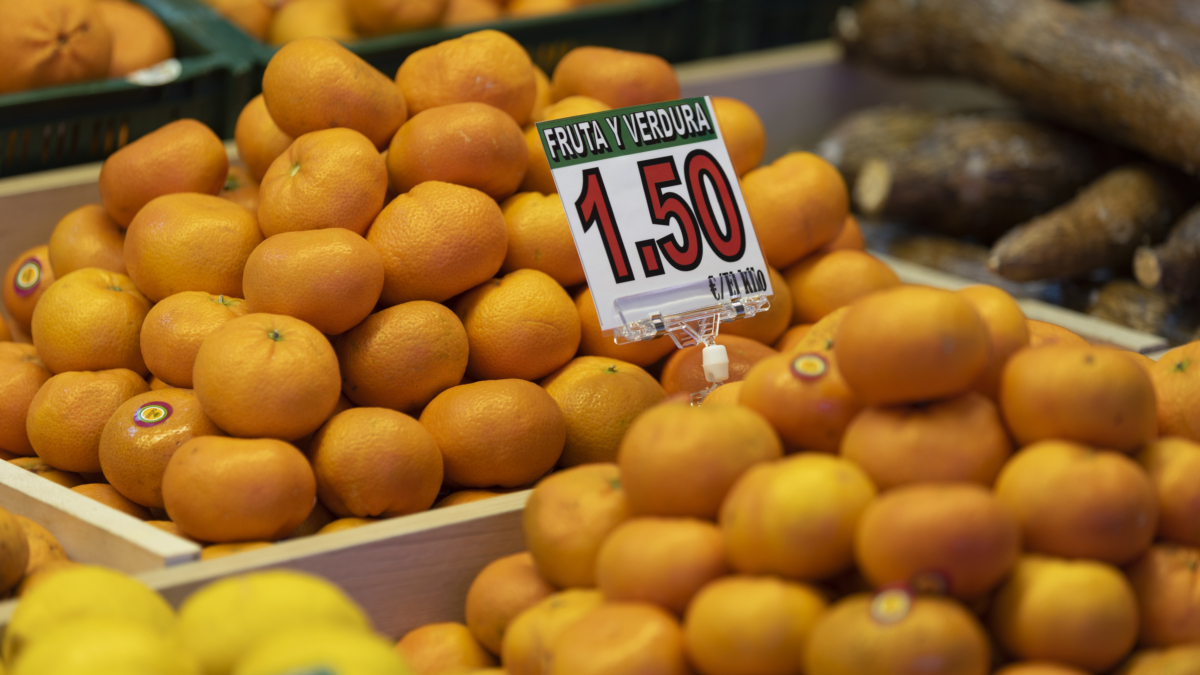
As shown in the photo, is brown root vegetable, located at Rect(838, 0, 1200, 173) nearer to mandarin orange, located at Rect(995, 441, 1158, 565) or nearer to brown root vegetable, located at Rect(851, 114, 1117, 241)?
Answer: brown root vegetable, located at Rect(851, 114, 1117, 241)

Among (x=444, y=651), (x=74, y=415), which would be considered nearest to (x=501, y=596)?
(x=444, y=651)

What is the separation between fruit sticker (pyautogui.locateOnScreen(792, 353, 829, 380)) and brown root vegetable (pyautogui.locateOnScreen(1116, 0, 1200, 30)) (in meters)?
2.13

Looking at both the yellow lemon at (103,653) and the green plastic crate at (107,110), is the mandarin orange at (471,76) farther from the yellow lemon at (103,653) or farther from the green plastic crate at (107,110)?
the yellow lemon at (103,653)

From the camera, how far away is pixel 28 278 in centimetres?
173

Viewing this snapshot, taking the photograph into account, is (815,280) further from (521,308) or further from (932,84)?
(932,84)

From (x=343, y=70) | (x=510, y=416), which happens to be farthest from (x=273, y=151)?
(x=510, y=416)

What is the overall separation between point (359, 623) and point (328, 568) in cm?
26

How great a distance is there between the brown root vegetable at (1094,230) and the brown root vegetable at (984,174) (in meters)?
0.11

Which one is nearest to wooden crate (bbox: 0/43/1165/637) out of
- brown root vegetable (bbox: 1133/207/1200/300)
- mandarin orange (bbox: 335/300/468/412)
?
mandarin orange (bbox: 335/300/468/412)

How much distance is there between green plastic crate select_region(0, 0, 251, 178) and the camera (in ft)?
6.52

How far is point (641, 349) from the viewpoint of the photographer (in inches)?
62.0

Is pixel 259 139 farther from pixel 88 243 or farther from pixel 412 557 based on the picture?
pixel 412 557

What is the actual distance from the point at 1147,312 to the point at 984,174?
0.49 m

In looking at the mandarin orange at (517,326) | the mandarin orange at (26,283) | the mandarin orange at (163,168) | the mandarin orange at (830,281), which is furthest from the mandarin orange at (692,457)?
the mandarin orange at (26,283)
